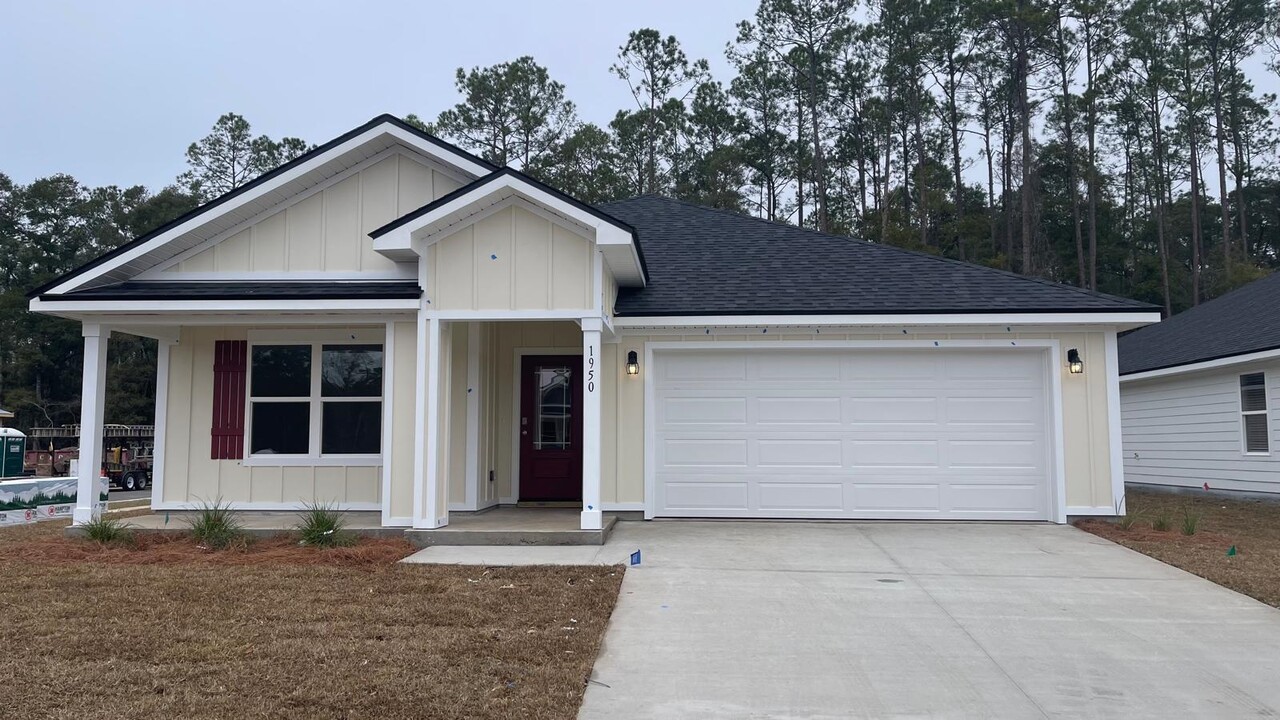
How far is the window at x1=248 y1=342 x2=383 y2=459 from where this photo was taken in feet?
34.4

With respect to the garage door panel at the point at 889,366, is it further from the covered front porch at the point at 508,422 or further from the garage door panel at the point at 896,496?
A: the covered front porch at the point at 508,422

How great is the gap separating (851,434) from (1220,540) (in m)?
4.04

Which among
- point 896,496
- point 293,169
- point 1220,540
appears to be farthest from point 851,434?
point 293,169

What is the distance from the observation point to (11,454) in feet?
63.5

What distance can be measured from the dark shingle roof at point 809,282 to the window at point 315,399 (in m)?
3.28

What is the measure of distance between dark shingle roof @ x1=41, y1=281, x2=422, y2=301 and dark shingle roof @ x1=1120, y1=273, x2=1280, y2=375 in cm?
1256

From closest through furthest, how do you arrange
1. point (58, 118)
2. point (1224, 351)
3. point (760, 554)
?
point (760, 554) < point (1224, 351) < point (58, 118)

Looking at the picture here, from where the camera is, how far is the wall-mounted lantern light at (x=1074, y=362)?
1002cm

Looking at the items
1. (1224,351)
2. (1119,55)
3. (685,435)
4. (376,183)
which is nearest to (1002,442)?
(685,435)

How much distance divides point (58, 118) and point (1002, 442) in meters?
42.6

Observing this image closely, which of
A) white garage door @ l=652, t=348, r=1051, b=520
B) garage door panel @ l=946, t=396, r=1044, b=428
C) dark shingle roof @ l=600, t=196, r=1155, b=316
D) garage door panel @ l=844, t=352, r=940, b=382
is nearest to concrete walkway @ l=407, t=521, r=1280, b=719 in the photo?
white garage door @ l=652, t=348, r=1051, b=520

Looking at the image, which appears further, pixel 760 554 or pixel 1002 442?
pixel 1002 442

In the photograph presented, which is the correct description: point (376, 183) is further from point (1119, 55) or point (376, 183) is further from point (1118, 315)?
point (1119, 55)

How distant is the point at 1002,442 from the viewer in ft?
33.9
